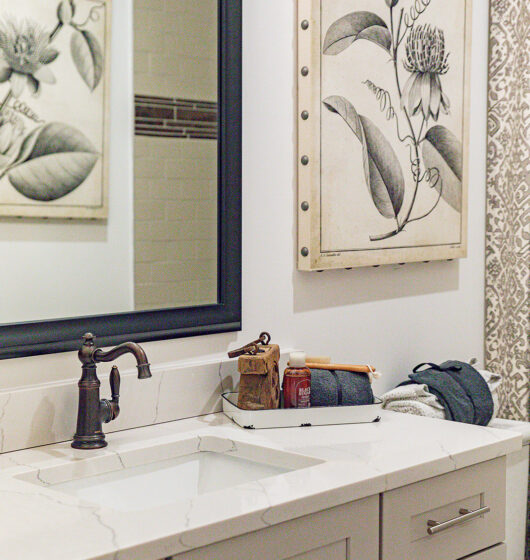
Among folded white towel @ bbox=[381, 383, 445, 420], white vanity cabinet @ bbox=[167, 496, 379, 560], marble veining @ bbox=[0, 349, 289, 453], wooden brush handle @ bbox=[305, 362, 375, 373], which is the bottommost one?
white vanity cabinet @ bbox=[167, 496, 379, 560]

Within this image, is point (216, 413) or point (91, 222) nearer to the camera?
point (91, 222)

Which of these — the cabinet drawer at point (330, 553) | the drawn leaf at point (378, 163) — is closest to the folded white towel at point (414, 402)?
the drawn leaf at point (378, 163)

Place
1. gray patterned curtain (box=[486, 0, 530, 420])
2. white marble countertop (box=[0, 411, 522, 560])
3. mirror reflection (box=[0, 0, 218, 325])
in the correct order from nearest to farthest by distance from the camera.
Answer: white marble countertop (box=[0, 411, 522, 560]) < mirror reflection (box=[0, 0, 218, 325]) < gray patterned curtain (box=[486, 0, 530, 420])

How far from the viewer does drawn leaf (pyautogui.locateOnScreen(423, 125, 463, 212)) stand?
2434mm

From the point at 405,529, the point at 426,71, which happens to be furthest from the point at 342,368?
the point at 426,71

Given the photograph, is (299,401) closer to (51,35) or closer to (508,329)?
(51,35)

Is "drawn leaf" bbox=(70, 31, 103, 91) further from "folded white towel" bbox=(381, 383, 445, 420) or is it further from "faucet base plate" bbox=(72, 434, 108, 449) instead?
"folded white towel" bbox=(381, 383, 445, 420)

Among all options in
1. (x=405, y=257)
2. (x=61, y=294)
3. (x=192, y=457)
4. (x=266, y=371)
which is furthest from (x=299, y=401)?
(x=405, y=257)

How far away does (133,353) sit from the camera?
1575 mm

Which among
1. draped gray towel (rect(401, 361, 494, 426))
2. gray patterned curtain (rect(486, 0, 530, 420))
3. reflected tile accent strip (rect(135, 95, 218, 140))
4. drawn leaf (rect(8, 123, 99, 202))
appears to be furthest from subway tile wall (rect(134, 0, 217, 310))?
gray patterned curtain (rect(486, 0, 530, 420))

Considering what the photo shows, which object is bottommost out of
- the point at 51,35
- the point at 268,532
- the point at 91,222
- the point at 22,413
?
the point at 268,532

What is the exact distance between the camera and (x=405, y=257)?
2361mm

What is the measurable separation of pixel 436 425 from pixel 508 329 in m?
0.94

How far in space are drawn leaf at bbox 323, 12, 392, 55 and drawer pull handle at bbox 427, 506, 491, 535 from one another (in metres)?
1.09
